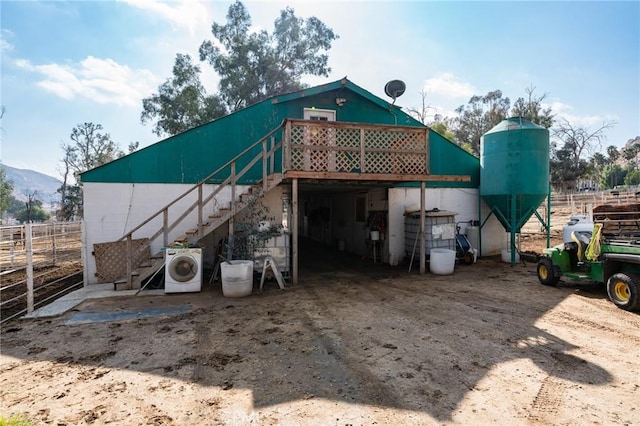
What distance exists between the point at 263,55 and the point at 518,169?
18469 millimetres

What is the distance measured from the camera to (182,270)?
689 centimetres

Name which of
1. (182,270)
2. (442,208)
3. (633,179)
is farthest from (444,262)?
(633,179)

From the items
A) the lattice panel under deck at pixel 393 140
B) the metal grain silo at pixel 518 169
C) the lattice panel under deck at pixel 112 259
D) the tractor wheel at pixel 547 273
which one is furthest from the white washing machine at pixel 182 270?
the metal grain silo at pixel 518 169

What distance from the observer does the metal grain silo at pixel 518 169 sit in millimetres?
9531

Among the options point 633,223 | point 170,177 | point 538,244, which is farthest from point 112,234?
point 538,244

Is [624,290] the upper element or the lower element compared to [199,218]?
lower

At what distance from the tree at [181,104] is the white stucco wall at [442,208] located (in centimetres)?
1535

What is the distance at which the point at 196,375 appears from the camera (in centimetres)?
343

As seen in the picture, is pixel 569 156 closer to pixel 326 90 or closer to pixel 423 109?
pixel 423 109

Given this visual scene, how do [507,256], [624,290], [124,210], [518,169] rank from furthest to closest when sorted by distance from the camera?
[507,256] < [518,169] < [124,210] < [624,290]

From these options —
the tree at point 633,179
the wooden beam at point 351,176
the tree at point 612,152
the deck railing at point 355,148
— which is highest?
the tree at point 612,152

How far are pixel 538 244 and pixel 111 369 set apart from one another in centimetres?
1492

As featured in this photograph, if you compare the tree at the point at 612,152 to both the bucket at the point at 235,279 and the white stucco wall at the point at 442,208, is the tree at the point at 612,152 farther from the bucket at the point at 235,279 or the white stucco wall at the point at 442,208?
the bucket at the point at 235,279

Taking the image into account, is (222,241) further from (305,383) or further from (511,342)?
(511,342)
